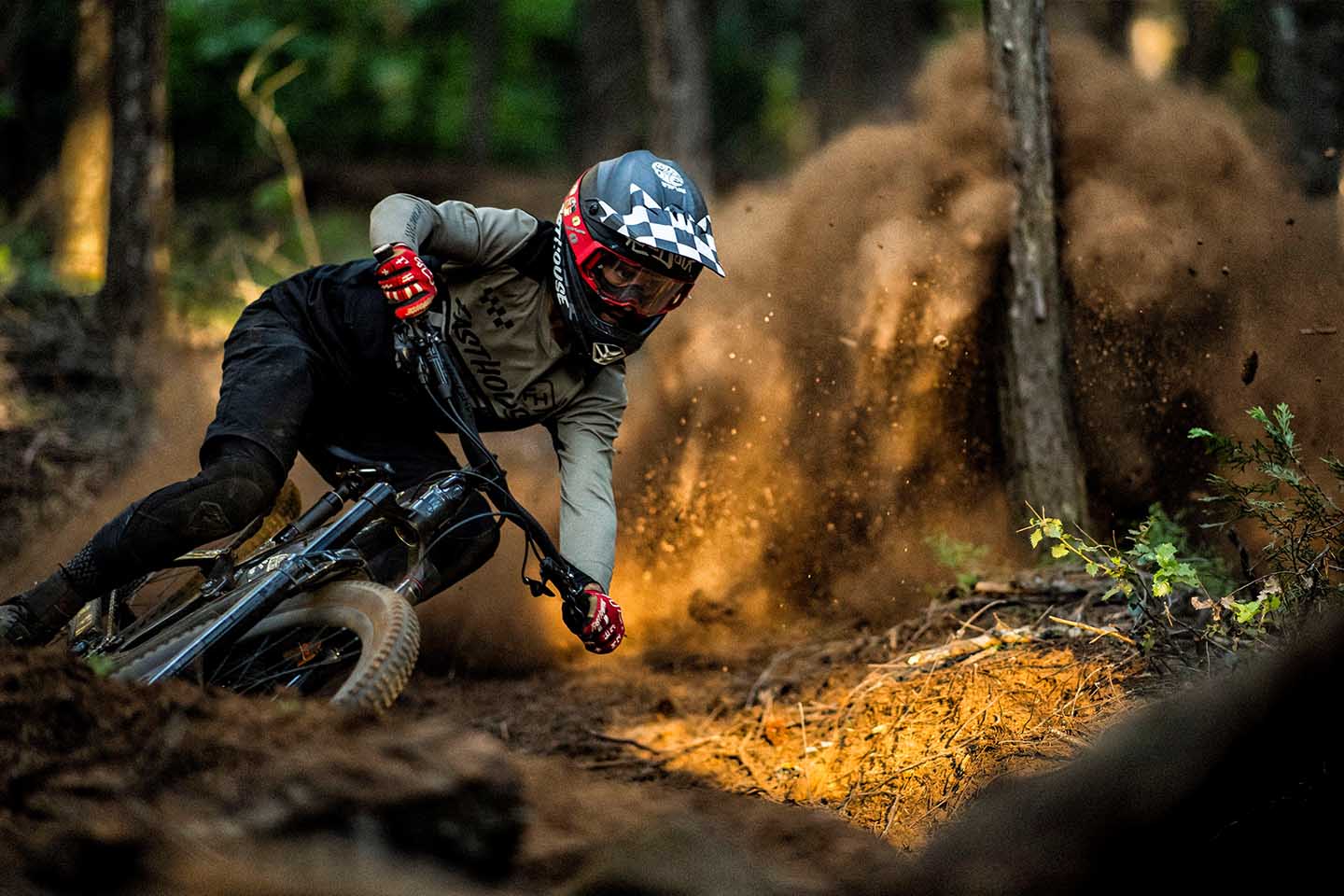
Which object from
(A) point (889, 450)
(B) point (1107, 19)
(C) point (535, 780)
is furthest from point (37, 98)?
(C) point (535, 780)

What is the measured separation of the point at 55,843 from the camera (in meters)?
2.46

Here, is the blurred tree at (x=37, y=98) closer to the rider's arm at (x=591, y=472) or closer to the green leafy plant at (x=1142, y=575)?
the rider's arm at (x=591, y=472)

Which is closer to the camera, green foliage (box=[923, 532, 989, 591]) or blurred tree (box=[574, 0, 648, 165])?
green foliage (box=[923, 532, 989, 591])

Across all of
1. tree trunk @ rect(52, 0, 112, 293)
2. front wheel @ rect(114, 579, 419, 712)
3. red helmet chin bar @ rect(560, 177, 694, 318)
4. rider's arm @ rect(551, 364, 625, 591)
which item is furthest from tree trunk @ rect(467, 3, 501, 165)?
front wheel @ rect(114, 579, 419, 712)

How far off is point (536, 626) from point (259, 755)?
16.2ft

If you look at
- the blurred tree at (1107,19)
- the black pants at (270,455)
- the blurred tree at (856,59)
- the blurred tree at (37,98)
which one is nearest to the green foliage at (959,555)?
the black pants at (270,455)

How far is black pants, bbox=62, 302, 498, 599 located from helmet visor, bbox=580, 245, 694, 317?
102 cm

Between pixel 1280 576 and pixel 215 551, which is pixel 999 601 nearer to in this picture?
pixel 1280 576

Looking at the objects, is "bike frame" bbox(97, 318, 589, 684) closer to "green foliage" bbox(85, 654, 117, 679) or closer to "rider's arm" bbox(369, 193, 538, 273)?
"green foliage" bbox(85, 654, 117, 679)

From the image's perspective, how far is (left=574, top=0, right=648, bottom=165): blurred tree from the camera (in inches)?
810

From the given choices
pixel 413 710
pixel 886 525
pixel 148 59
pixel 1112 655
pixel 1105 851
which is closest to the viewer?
pixel 1105 851

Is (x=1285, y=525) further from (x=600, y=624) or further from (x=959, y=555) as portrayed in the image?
(x=600, y=624)

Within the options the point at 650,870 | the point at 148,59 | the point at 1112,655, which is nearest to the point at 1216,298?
the point at 1112,655

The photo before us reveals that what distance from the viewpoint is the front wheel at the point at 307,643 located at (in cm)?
410
